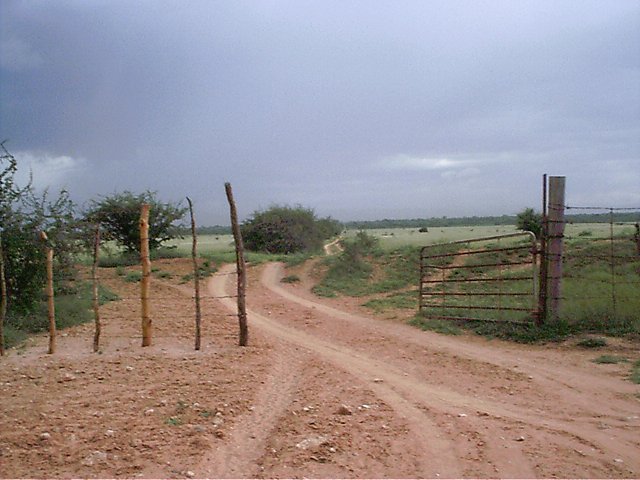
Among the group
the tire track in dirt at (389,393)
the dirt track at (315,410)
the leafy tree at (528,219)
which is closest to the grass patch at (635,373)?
the dirt track at (315,410)

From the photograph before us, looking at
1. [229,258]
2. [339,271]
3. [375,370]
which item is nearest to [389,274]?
[339,271]

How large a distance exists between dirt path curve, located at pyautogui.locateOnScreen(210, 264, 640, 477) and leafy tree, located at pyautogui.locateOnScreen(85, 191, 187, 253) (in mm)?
16626

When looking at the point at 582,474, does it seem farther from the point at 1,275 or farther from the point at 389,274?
the point at 389,274

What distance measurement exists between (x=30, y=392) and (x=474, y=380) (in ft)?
18.9

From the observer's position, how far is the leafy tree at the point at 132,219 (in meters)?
26.7

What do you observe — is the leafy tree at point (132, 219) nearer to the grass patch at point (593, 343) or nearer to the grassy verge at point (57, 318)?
the grassy verge at point (57, 318)

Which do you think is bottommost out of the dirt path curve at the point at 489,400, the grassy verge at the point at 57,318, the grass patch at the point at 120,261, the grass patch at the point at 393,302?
the grass patch at the point at 393,302

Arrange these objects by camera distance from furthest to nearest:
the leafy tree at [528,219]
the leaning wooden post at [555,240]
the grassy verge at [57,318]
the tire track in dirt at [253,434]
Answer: the leafy tree at [528,219]
the leaning wooden post at [555,240]
the grassy verge at [57,318]
the tire track in dirt at [253,434]

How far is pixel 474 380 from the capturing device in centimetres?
822

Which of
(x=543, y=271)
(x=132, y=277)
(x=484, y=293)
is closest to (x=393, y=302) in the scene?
(x=484, y=293)

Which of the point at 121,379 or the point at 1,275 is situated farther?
the point at 1,275

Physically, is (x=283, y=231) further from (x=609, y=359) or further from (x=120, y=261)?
(x=609, y=359)

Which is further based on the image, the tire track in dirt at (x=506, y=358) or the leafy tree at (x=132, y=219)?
the leafy tree at (x=132, y=219)

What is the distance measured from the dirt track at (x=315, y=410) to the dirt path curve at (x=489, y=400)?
2 centimetres
